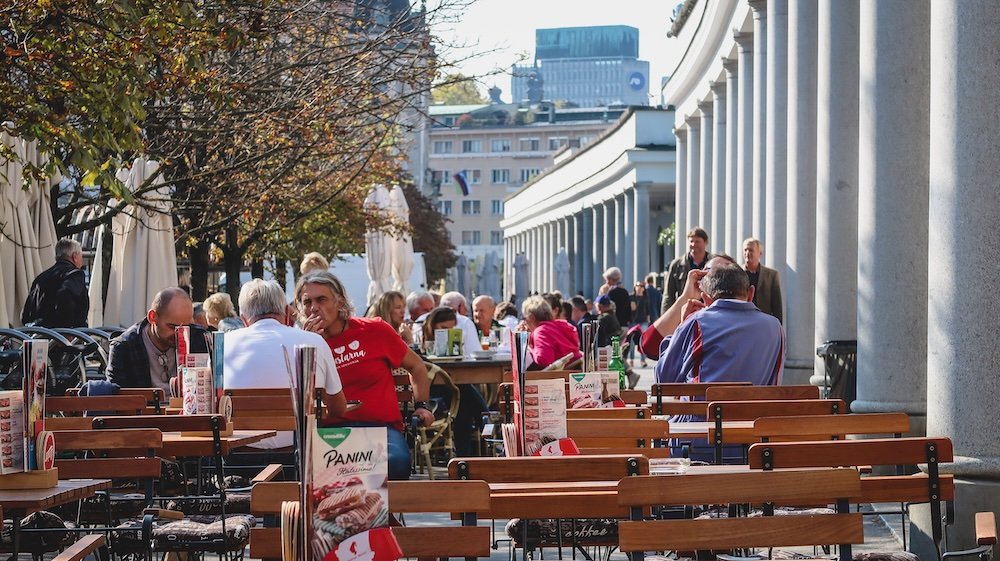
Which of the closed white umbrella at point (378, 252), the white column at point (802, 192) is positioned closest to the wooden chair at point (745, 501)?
the white column at point (802, 192)

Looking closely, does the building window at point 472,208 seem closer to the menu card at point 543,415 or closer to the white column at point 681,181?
the white column at point 681,181

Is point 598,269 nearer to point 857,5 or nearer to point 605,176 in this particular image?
point 605,176

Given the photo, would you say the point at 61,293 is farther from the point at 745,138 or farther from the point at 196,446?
the point at 745,138

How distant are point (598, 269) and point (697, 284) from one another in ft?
199

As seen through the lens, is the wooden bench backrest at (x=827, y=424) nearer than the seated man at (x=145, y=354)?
Yes

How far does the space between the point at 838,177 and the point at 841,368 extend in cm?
194

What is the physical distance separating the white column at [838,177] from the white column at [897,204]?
330cm

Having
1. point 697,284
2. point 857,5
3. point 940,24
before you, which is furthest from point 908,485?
point 857,5

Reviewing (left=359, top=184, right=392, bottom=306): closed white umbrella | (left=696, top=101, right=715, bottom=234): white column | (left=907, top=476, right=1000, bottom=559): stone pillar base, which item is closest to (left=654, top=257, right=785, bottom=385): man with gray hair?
(left=907, top=476, right=1000, bottom=559): stone pillar base

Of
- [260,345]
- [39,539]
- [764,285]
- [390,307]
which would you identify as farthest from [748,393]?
[764,285]

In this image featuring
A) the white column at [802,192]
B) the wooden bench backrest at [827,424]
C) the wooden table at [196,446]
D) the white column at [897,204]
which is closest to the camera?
the wooden bench backrest at [827,424]

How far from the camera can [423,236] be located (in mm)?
69812

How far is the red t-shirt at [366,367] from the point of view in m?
8.70

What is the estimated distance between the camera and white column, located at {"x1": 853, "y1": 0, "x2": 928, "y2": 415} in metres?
10.6
